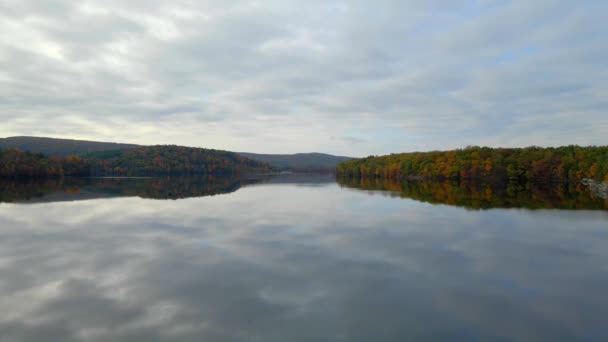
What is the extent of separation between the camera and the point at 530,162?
10525 cm

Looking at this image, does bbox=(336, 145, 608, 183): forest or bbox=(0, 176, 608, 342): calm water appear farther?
bbox=(336, 145, 608, 183): forest

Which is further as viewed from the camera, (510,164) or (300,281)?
(510,164)

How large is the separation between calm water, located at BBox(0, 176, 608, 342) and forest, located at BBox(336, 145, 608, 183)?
72.3 meters

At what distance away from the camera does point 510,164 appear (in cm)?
10525

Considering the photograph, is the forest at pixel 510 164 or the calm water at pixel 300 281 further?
the forest at pixel 510 164

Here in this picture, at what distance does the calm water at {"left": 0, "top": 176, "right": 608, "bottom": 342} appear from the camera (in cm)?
989

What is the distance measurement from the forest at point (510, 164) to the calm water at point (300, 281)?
72.3 meters

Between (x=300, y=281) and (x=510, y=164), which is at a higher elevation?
(x=510, y=164)

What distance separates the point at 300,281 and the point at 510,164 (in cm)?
10786

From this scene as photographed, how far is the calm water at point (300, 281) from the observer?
32.4 feet

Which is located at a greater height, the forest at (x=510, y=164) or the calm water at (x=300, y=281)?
the forest at (x=510, y=164)

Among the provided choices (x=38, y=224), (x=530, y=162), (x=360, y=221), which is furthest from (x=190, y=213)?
(x=530, y=162)

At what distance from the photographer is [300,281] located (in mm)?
13820

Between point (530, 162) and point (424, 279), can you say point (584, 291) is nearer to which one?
point (424, 279)
